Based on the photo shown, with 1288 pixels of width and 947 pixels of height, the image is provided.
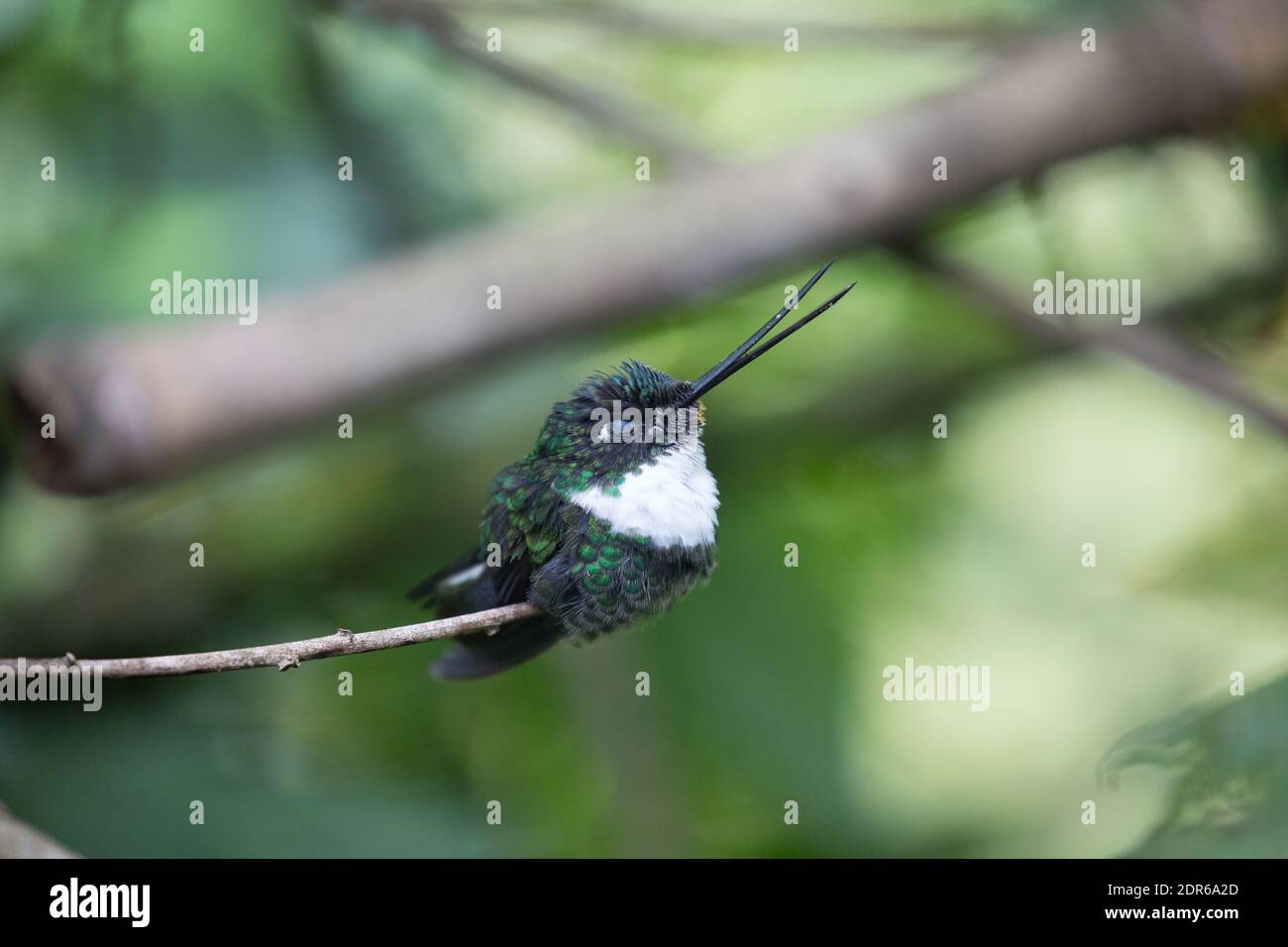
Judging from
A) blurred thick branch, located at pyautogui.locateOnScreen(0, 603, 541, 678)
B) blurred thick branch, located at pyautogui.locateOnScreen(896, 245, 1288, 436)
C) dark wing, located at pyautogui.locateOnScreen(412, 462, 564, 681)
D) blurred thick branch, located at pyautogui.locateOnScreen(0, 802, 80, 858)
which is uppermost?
blurred thick branch, located at pyautogui.locateOnScreen(896, 245, 1288, 436)

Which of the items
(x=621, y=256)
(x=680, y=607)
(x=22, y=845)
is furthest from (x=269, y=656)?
(x=680, y=607)

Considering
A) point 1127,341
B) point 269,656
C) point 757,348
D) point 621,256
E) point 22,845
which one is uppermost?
point 621,256

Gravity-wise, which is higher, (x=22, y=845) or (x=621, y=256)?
(x=621, y=256)

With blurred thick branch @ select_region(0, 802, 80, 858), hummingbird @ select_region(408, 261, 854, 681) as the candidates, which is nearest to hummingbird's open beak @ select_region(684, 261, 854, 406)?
hummingbird @ select_region(408, 261, 854, 681)

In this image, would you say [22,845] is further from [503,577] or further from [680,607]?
[680,607]

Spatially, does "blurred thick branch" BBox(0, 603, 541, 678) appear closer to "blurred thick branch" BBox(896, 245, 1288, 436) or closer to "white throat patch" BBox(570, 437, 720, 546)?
"white throat patch" BBox(570, 437, 720, 546)

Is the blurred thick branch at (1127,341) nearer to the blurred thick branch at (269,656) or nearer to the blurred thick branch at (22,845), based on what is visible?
the blurred thick branch at (269,656)
